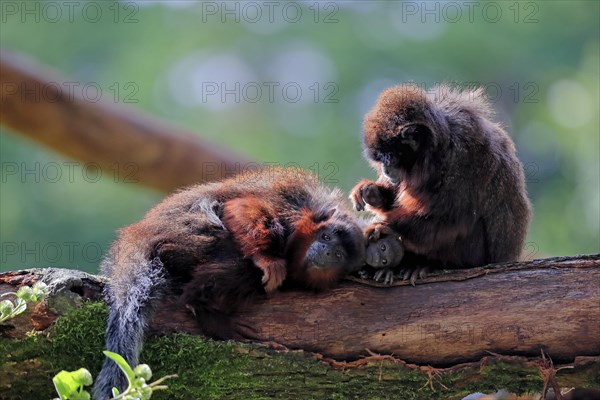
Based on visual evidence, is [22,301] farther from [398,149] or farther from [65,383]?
[398,149]

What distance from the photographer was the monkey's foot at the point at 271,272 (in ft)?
15.1

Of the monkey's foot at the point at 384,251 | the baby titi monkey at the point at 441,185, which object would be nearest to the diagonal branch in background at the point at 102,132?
the baby titi monkey at the point at 441,185

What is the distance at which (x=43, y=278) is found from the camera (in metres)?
4.43

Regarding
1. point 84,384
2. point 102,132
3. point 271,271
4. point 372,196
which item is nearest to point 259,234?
point 271,271

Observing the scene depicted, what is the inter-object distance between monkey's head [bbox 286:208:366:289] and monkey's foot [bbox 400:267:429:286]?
29 cm

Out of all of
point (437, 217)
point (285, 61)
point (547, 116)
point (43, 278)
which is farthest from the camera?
point (285, 61)

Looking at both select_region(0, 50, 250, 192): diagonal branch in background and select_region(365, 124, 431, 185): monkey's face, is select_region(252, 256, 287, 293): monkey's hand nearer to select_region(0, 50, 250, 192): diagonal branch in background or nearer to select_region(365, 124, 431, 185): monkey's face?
select_region(365, 124, 431, 185): monkey's face

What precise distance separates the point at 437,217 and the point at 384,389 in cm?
113

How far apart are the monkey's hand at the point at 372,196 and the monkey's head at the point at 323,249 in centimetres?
16

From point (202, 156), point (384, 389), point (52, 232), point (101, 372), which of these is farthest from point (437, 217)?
point (52, 232)

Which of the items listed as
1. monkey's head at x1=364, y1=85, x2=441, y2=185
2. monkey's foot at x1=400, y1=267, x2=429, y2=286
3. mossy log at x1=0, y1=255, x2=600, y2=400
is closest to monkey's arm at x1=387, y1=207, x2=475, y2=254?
monkey's foot at x1=400, y1=267, x2=429, y2=286

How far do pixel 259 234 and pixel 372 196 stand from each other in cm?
88

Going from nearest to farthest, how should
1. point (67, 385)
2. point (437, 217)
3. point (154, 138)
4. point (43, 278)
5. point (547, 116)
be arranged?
point (67, 385)
point (43, 278)
point (437, 217)
point (154, 138)
point (547, 116)

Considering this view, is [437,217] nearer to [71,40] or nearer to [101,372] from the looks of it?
[101,372]
